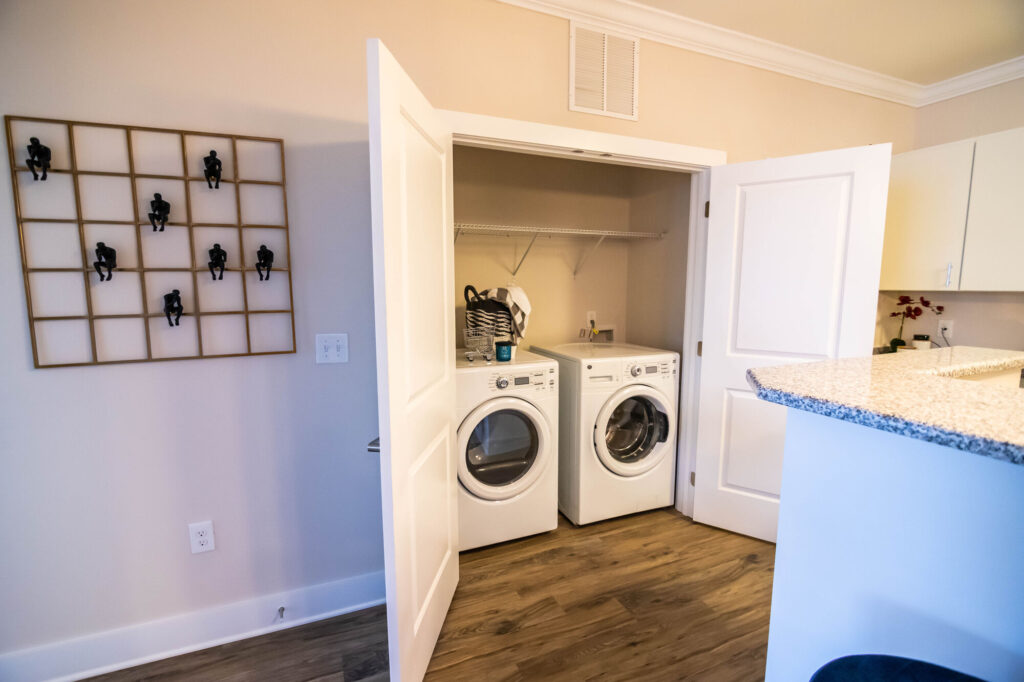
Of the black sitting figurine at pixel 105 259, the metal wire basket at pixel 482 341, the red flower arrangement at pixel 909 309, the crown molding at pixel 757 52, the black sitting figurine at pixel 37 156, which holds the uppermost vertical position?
the crown molding at pixel 757 52

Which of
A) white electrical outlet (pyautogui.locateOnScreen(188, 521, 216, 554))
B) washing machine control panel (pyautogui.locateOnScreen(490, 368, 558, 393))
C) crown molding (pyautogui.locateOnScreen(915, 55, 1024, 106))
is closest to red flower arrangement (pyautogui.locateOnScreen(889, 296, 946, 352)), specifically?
crown molding (pyautogui.locateOnScreen(915, 55, 1024, 106))

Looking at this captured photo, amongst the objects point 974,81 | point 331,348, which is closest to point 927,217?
point 974,81

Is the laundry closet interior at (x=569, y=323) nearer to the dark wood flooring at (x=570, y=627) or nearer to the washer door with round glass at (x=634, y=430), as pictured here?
the washer door with round glass at (x=634, y=430)

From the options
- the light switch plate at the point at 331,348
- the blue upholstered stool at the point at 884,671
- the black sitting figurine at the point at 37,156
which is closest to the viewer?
the blue upholstered stool at the point at 884,671

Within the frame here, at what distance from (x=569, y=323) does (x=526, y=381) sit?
107 centimetres

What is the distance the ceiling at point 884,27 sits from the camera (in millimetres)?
1912

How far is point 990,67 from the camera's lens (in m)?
2.49

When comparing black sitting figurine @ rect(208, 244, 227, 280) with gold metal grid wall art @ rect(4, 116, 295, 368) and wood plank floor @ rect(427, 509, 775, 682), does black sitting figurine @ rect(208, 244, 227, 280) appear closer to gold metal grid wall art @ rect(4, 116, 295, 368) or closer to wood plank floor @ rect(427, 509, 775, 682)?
gold metal grid wall art @ rect(4, 116, 295, 368)

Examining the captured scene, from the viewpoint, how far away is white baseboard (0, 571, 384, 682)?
139cm

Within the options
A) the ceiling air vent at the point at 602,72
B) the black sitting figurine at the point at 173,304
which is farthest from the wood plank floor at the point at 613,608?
the ceiling air vent at the point at 602,72

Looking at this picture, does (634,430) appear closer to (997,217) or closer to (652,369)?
(652,369)

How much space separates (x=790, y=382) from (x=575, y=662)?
126 cm

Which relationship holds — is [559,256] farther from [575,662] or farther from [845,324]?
[575,662]

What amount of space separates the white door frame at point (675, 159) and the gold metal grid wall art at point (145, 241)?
2.67 ft
